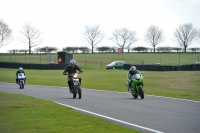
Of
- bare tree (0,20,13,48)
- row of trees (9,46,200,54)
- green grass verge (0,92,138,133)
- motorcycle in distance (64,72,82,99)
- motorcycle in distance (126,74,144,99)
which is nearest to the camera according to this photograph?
green grass verge (0,92,138,133)

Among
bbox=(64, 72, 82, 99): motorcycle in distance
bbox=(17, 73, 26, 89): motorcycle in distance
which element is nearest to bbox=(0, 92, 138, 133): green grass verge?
bbox=(64, 72, 82, 99): motorcycle in distance

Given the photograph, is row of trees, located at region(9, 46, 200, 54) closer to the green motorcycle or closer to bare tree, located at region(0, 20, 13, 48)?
bare tree, located at region(0, 20, 13, 48)

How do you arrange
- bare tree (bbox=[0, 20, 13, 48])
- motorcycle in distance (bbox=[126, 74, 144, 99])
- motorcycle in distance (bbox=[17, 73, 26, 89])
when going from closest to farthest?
motorcycle in distance (bbox=[126, 74, 144, 99]) < motorcycle in distance (bbox=[17, 73, 26, 89]) < bare tree (bbox=[0, 20, 13, 48])

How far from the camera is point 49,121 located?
12289mm

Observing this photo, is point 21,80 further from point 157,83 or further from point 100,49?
point 100,49

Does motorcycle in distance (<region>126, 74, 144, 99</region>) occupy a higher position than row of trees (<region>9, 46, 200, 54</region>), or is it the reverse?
row of trees (<region>9, 46, 200, 54</region>)

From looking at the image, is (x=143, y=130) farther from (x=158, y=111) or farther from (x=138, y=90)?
(x=138, y=90)

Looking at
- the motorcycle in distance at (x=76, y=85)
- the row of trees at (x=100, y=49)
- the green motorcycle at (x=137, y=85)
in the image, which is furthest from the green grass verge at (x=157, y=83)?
the row of trees at (x=100, y=49)

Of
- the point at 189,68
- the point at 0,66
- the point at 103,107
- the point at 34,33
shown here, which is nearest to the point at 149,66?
the point at 189,68

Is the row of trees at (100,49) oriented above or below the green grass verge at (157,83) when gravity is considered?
above

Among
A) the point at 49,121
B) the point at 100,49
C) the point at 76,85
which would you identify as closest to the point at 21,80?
the point at 76,85

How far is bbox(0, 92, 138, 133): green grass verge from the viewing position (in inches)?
421

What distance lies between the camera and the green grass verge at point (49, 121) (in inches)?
421

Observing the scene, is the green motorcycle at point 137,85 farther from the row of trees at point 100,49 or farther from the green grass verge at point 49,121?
the row of trees at point 100,49
